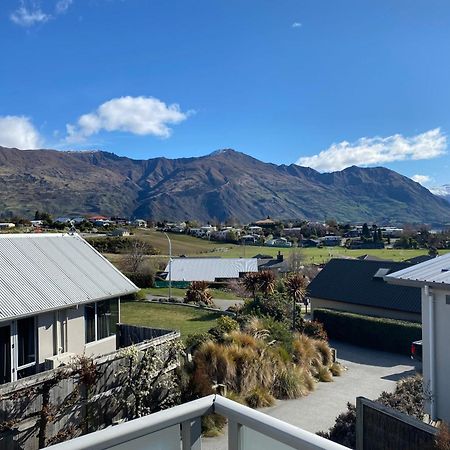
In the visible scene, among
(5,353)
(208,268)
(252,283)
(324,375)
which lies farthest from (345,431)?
(208,268)

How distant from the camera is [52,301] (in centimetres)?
1180

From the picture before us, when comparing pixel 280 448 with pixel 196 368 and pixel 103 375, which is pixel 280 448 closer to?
pixel 103 375

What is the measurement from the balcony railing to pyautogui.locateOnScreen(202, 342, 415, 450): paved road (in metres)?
10.2

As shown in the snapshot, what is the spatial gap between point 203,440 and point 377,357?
66.5 feet

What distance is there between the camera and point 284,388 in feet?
45.5

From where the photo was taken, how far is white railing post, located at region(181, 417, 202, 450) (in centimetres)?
205

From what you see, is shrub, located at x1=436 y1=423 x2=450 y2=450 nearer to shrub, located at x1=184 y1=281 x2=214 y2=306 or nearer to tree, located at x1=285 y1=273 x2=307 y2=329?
tree, located at x1=285 y1=273 x2=307 y2=329

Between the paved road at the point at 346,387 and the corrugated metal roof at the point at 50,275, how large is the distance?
5.85 meters

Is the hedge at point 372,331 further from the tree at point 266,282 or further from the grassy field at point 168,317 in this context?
the grassy field at point 168,317

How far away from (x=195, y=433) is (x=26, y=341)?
413 inches

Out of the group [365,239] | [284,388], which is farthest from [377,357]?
[365,239]

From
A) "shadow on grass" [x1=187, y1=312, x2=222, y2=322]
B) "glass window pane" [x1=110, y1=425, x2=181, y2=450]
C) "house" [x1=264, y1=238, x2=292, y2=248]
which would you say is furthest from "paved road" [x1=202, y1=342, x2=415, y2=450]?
"house" [x1=264, y1=238, x2=292, y2=248]

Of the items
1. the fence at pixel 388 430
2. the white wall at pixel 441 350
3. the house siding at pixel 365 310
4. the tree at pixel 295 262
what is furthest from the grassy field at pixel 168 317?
the tree at pixel 295 262

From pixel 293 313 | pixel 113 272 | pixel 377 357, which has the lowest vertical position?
pixel 377 357
